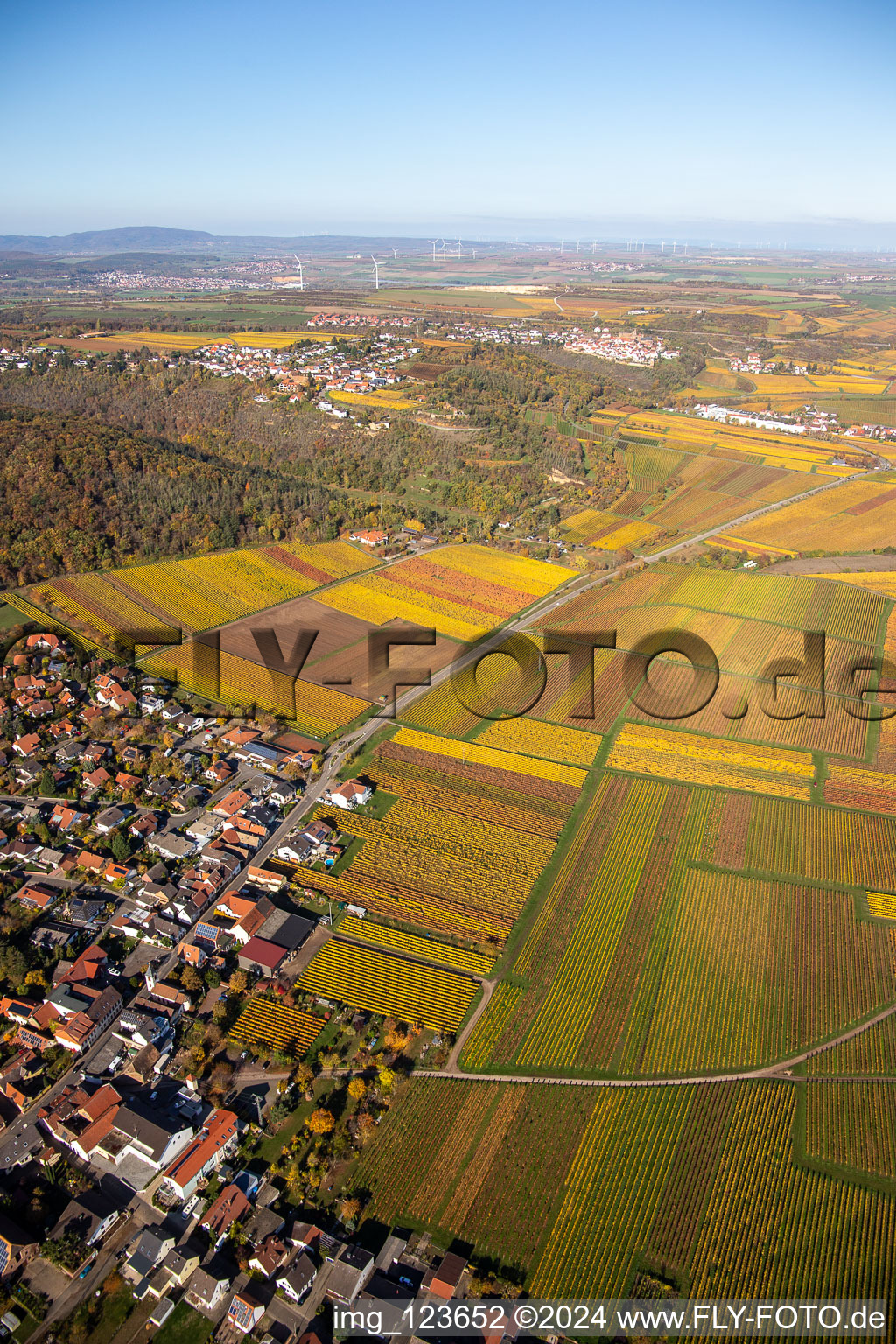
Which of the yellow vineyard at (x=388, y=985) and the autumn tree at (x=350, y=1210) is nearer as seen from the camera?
the autumn tree at (x=350, y=1210)

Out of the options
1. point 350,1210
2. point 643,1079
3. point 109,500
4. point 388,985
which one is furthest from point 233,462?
point 350,1210

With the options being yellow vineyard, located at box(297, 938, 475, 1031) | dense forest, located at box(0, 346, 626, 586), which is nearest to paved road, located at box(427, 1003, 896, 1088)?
yellow vineyard, located at box(297, 938, 475, 1031)

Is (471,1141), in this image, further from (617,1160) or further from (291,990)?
(291,990)

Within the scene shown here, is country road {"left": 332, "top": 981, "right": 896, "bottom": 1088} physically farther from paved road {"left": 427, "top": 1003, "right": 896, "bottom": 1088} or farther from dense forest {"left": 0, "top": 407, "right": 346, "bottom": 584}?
dense forest {"left": 0, "top": 407, "right": 346, "bottom": 584}

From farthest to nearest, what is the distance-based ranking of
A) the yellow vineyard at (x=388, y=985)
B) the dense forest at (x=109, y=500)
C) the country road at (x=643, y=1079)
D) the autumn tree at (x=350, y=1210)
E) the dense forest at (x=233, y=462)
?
the dense forest at (x=233, y=462) → the dense forest at (x=109, y=500) → the yellow vineyard at (x=388, y=985) → the country road at (x=643, y=1079) → the autumn tree at (x=350, y=1210)

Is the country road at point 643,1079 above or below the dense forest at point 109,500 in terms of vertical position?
below

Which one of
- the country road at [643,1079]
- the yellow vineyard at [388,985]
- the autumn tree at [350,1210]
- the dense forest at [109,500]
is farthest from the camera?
the dense forest at [109,500]

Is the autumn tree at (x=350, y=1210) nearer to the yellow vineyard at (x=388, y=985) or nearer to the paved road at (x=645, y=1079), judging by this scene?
the paved road at (x=645, y=1079)

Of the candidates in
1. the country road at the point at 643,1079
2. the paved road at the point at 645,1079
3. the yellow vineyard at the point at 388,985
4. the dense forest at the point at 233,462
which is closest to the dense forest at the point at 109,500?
the dense forest at the point at 233,462

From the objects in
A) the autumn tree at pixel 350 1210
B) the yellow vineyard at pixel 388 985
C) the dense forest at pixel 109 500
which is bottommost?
the autumn tree at pixel 350 1210

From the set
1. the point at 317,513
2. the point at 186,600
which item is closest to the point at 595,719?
the point at 186,600

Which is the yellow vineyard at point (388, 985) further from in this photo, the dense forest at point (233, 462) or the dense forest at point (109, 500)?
the dense forest at point (233, 462)
